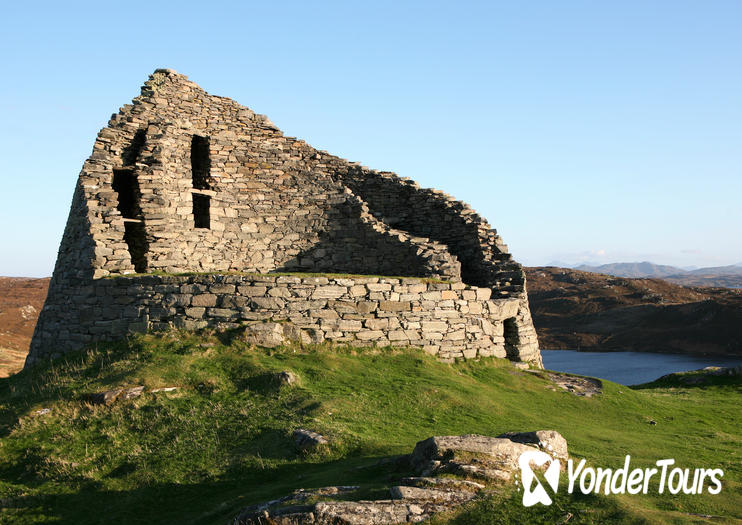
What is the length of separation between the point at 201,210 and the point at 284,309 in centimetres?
788

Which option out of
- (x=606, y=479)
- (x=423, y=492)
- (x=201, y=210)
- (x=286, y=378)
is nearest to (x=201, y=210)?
(x=201, y=210)

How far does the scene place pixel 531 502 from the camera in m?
5.84

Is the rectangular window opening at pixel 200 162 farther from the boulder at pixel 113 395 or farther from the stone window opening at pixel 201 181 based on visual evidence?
the boulder at pixel 113 395

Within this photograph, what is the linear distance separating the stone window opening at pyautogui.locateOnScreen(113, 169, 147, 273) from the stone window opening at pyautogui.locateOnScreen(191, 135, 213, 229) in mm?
1923

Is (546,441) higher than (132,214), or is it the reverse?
(132,214)

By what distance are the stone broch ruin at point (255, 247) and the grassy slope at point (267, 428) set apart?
1.01 meters

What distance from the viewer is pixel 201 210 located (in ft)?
65.5

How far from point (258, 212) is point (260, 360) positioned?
9.16m

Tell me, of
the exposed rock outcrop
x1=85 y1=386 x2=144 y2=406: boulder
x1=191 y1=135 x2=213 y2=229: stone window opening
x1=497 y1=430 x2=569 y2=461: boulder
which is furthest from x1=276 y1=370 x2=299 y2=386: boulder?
x1=191 y1=135 x2=213 y2=229: stone window opening

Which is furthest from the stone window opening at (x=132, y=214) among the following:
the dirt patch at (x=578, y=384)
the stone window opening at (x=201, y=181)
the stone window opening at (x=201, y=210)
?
the dirt patch at (x=578, y=384)

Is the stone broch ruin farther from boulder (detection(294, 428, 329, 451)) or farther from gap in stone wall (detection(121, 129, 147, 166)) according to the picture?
boulder (detection(294, 428, 329, 451))

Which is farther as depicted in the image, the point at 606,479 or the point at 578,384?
the point at 578,384

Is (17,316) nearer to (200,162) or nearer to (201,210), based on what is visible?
(200,162)

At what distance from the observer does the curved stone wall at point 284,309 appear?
13.7 metres
